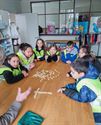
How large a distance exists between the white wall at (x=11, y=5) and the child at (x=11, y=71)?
3517 mm

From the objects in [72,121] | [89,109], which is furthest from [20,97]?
[89,109]

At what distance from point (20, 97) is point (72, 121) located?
0.43m

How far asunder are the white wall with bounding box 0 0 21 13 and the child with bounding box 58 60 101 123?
4.18m

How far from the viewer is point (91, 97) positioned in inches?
41.9

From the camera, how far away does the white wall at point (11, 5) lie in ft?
14.7

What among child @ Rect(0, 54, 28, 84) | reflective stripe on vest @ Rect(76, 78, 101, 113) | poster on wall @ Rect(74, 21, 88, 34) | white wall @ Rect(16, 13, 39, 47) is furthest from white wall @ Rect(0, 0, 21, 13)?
reflective stripe on vest @ Rect(76, 78, 101, 113)

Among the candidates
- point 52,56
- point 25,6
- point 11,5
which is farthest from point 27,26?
point 52,56

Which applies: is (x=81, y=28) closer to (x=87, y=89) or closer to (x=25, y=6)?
(x=25, y=6)

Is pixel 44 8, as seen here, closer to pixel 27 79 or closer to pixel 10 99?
pixel 27 79

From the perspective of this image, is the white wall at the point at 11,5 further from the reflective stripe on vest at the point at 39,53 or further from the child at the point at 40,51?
the reflective stripe on vest at the point at 39,53

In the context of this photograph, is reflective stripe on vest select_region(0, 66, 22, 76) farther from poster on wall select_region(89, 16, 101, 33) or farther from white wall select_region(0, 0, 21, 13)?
poster on wall select_region(89, 16, 101, 33)

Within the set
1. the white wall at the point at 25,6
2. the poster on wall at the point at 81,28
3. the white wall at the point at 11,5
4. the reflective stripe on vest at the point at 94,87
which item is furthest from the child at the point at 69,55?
the white wall at the point at 25,6

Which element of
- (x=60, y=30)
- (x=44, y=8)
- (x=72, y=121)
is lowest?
(x=72, y=121)

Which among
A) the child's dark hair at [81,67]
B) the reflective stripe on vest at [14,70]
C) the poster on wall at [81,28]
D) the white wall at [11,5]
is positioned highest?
the white wall at [11,5]
